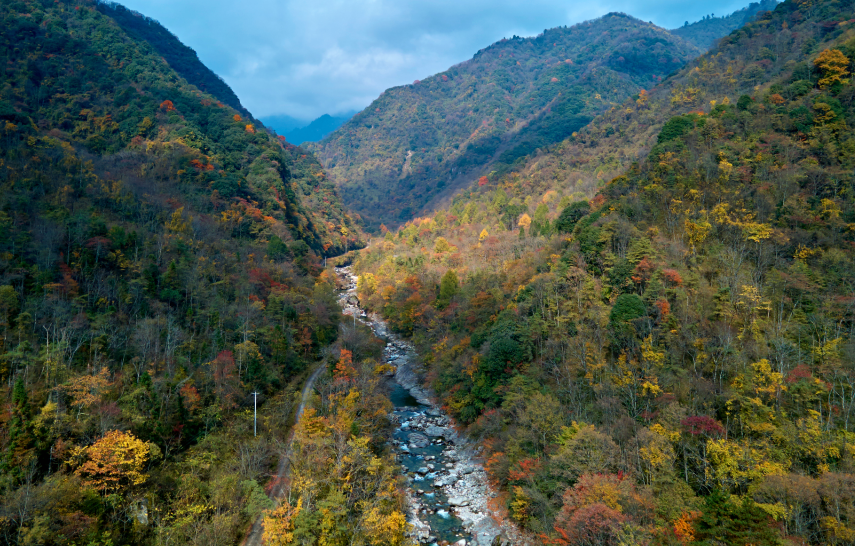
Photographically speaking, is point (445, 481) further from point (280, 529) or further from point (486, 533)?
point (280, 529)

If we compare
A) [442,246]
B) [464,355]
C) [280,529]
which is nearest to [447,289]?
[464,355]

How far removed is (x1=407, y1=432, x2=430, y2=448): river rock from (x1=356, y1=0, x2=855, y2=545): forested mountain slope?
14.0 feet

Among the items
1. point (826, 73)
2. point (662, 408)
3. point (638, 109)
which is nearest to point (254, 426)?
point (662, 408)

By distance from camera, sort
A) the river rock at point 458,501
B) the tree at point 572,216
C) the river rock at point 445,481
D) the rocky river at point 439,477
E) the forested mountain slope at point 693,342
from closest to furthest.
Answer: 1. the forested mountain slope at point 693,342
2. the rocky river at point 439,477
3. the river rock at point 458,501
4. the river rock at point 445,481
5. the tree at point 572,216

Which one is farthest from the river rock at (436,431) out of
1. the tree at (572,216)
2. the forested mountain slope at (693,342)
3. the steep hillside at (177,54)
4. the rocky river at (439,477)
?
the steep hillside at (177,54)

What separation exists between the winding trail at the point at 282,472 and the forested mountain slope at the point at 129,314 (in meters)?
0.78

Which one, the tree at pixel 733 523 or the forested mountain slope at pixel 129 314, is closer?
the tree at pixel 733 523

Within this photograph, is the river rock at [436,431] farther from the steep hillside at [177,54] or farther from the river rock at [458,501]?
the steep hillside at [177,54]

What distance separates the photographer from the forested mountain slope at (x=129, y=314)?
70.7ft

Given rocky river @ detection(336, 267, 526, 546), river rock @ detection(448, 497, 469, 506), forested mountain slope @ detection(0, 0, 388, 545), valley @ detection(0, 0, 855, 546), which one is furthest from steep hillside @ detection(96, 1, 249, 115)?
river rock @ detection(448, 497, 469, 506)

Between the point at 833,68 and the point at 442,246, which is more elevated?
the point at 833,68

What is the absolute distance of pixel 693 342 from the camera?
88.2ft

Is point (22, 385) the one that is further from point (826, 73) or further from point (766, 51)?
point (766, 51)

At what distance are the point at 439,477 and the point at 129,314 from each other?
3000 cm
